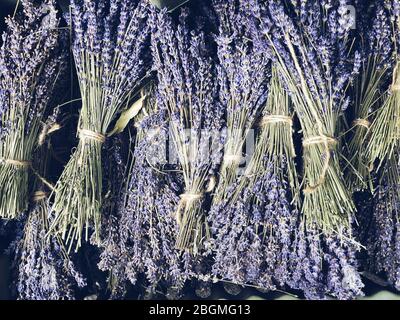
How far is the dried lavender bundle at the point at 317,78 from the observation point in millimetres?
2254

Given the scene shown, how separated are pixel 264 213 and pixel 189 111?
461mm

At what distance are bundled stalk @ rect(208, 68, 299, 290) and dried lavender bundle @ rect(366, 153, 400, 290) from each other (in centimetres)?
33

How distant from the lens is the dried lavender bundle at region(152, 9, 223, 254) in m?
2.36

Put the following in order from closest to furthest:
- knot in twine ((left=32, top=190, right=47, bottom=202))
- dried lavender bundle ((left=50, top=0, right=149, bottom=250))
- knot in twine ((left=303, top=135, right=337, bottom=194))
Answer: knot in twine ((left=303, top=135, right=337, bottom=194)) → dried lavender bundle ((left=50, top=0, right=149, bottom=250)) → knot in twine ((left=32, top=190, right=47, bottom=202))

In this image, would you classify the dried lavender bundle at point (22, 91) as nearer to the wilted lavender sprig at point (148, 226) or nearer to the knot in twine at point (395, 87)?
the wilted lavender sprig at point (148, 226)

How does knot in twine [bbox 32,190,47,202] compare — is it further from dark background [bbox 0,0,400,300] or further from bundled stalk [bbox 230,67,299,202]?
bundled stalk [bbox 230,67,299,202]

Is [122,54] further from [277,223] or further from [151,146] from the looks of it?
[277,223]

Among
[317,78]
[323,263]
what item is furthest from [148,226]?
[317,78]

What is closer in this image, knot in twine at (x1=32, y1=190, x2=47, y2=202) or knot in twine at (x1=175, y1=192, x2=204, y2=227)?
knot in twine at (x1=175, y1=192, x2=204, y2=227)

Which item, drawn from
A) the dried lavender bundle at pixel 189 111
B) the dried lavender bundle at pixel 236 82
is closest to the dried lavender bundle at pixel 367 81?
the dried lavender bundle at pixel 236 82

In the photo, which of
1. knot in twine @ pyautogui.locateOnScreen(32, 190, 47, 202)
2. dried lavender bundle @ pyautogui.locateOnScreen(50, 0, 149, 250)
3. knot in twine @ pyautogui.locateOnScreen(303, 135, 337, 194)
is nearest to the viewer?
knot in twine @ pyautogui.locateOnScreen(303, 135, 337, 194)

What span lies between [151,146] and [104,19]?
1.63 feet

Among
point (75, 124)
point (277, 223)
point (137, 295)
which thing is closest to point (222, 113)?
point (277, 223)

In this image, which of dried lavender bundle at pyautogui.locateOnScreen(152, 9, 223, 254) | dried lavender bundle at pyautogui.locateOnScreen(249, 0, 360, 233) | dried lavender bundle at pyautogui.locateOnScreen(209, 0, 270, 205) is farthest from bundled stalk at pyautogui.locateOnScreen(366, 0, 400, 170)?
dried lavender bundle at pyautogui.locateOnScreen(152, 9, 223, 254)
